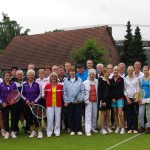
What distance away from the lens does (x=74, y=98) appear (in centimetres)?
1049

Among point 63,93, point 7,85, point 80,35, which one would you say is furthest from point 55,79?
point 80,35

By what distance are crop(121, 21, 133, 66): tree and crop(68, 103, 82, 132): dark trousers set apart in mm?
43903

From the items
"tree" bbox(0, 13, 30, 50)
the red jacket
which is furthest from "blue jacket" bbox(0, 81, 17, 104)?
"tree" bbox(0, 13, 30, 50)

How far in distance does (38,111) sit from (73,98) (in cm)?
108

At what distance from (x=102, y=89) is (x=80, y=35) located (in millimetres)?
39345

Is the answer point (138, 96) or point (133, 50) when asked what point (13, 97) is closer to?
point (138, 96)

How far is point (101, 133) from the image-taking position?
A: 10703 mm

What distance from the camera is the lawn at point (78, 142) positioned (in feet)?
29.1

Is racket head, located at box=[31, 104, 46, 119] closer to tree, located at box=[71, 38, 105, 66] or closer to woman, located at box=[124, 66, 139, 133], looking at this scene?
woman, located at box=[124, 66, 139, 133]

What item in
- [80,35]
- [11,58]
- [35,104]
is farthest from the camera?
[11,58]

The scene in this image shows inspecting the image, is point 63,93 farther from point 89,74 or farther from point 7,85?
point 7,85

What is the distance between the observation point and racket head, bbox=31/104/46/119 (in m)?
10.0

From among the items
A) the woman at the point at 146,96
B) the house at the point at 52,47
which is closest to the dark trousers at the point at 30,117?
the woman at the point at 146,96

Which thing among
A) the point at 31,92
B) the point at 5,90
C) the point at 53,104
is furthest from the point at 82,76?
the point at 5,90
